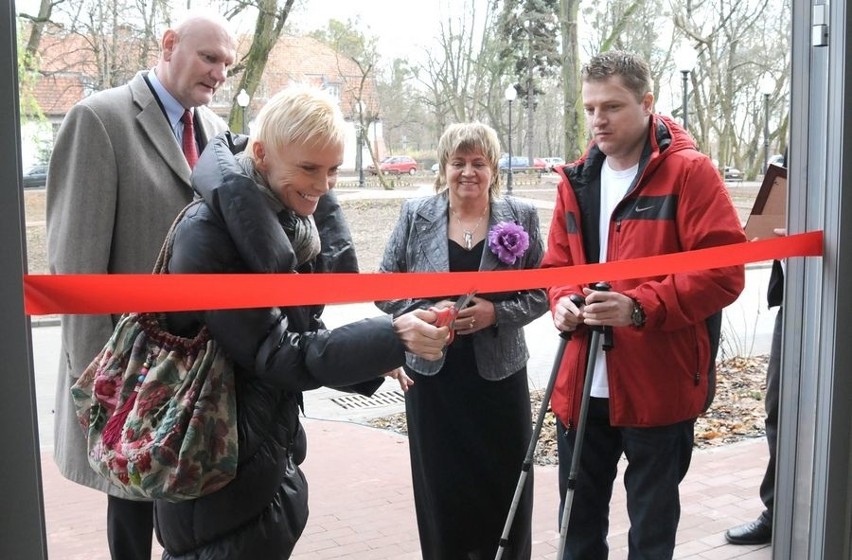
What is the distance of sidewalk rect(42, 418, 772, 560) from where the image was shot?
3928mm

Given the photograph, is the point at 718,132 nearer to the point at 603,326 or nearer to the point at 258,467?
the point at 603,326

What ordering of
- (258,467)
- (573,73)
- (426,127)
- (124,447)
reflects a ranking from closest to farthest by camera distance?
1. (124,447)
2. (258,467)
3. (426,127)
4. (573,73)

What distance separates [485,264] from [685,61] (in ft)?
12.4


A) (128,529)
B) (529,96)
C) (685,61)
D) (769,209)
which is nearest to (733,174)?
(685,61)

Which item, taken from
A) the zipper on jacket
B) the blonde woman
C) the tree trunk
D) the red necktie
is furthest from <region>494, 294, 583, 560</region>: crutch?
the tree trunk

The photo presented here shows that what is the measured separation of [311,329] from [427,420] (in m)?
1.12

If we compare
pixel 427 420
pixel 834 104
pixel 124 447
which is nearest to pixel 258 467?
pixel 124 447

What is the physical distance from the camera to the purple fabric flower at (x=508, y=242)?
3059 mm

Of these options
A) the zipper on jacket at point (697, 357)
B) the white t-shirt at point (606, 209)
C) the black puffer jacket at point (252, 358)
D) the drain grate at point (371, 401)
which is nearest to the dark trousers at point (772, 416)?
the zipper on jacket at point (697, 357)

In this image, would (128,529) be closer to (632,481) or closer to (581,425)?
(581,425)

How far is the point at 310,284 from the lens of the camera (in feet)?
6.59

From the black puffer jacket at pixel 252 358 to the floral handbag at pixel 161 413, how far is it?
0.22ft

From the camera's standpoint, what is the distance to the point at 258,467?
76.2 inches

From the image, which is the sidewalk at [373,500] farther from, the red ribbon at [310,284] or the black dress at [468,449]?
the red ribbon at [310,284]
